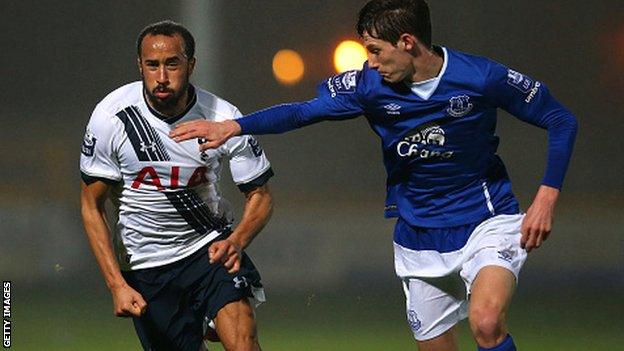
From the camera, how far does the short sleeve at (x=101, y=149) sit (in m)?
5.71

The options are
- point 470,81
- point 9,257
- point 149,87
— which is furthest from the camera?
point 9,257

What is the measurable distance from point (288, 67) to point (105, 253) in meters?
3.18

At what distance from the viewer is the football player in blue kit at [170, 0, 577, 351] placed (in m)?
5.22

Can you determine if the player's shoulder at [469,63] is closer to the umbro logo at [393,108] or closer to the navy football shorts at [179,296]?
the umbro logo at [393,108]

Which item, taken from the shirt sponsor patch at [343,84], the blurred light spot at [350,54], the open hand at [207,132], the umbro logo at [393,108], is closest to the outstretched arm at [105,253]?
the open hand at [207,132]

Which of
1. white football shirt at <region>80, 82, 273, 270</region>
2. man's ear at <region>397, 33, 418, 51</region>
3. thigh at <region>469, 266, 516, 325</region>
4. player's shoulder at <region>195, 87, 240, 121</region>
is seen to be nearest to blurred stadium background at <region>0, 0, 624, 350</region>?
white football shirt at <region>80, 82, 273, 270</region>

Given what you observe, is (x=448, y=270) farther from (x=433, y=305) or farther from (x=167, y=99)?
(x=167, y=99)

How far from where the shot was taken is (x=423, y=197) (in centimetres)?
557

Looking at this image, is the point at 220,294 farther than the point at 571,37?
No

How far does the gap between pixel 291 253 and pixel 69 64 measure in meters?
1.71

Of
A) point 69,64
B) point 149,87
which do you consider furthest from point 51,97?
point 149,87

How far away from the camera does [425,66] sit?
536 centimetres

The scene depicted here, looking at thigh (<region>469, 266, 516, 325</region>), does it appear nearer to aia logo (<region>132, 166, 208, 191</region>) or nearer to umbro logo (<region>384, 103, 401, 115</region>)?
umbro logo (<region>384, 103, 401, 115</region>)

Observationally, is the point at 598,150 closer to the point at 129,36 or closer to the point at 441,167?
the point at 129,36
